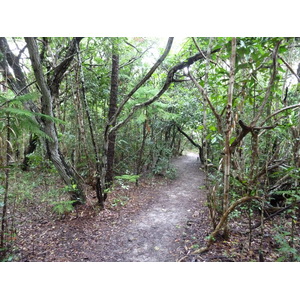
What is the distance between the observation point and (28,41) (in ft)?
7.29

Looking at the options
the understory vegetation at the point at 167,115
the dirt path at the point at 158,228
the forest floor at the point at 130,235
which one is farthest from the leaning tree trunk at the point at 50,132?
the dirt path at the point at 158,228

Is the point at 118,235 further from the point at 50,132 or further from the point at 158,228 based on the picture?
the point at 50,132

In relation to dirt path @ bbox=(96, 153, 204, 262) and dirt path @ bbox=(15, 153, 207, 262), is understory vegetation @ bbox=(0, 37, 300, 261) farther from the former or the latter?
dirt path @ bbox=(96, 153, 204, 262)

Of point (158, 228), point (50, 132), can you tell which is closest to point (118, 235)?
point (158, 228)

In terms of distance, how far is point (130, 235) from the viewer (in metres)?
2.58

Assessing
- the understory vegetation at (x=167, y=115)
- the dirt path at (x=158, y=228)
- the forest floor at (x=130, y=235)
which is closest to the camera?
the understory vegetation at (x=167, y=115)

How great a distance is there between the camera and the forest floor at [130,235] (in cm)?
200

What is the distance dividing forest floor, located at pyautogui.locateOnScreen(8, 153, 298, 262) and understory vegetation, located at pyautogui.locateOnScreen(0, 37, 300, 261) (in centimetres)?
8

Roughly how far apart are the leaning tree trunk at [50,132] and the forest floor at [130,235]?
48cm

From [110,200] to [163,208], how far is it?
1121mm

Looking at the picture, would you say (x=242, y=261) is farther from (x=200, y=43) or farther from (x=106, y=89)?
(x=106, y=89)

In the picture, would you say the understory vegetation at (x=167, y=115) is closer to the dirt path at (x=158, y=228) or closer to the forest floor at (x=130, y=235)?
the forest floor at (x=130, y=235)

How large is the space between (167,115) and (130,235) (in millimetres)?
2865
